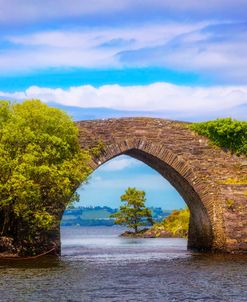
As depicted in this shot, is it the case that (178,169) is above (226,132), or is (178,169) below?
below

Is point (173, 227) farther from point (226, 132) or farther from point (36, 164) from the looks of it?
point (36, 164)

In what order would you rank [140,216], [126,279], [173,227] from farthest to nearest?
[140,216]
[173,227]
[126,279]

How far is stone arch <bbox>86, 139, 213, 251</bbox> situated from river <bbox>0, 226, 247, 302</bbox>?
452 cm

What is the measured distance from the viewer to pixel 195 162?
147 feet

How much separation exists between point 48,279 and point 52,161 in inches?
445

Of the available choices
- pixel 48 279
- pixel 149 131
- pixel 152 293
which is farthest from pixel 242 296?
pixel 149 131

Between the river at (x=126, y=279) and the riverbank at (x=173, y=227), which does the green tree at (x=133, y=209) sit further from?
the river at (x=126, y=279)

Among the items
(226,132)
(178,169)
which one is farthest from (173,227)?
(178,169)

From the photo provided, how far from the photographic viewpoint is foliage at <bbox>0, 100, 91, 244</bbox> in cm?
3834

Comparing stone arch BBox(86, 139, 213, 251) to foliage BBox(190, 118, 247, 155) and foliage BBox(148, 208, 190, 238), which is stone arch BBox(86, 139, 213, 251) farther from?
foliage BBox(148, 208, 190, 238)

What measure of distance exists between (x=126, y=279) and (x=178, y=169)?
15.4 m

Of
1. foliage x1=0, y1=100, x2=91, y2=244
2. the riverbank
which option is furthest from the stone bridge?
the riverbank

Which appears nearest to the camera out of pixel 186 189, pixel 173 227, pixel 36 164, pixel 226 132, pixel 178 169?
pixel 36 164

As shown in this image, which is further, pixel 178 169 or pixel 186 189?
pixel 186 189
